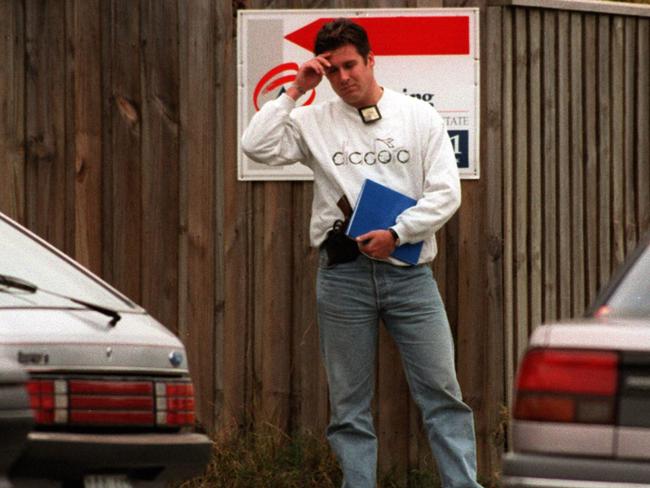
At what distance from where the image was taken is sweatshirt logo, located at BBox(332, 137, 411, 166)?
25.9 feet

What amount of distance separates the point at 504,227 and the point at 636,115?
0.97 meters

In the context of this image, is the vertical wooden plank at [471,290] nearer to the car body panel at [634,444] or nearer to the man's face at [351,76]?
the man's face at [351,76]

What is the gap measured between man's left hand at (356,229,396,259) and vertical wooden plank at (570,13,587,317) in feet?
5.63

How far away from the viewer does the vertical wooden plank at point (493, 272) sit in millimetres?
8867

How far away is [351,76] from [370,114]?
187 mm

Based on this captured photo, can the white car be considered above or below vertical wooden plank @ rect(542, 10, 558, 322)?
below

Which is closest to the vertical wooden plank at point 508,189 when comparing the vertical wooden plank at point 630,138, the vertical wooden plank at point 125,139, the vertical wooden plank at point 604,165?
the vertical wooden plank at point 604,165

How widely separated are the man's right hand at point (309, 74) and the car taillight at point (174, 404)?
9.23 feet

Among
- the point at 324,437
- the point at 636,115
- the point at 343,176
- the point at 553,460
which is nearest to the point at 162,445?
the point at 553,460

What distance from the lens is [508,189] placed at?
8938 millimetres

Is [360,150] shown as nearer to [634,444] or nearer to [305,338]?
[305,338]

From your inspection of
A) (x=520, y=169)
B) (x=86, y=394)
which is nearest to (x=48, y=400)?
(x=86, y=394)

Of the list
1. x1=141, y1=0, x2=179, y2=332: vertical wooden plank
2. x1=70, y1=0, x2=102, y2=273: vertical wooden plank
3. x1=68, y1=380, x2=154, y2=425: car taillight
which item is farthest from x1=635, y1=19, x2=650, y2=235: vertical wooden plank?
x1=68, y1=380, x2=154, y2=425: car taillight

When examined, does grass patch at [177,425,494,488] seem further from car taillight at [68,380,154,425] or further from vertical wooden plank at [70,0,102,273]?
car taillight at [68,380,154,425]
